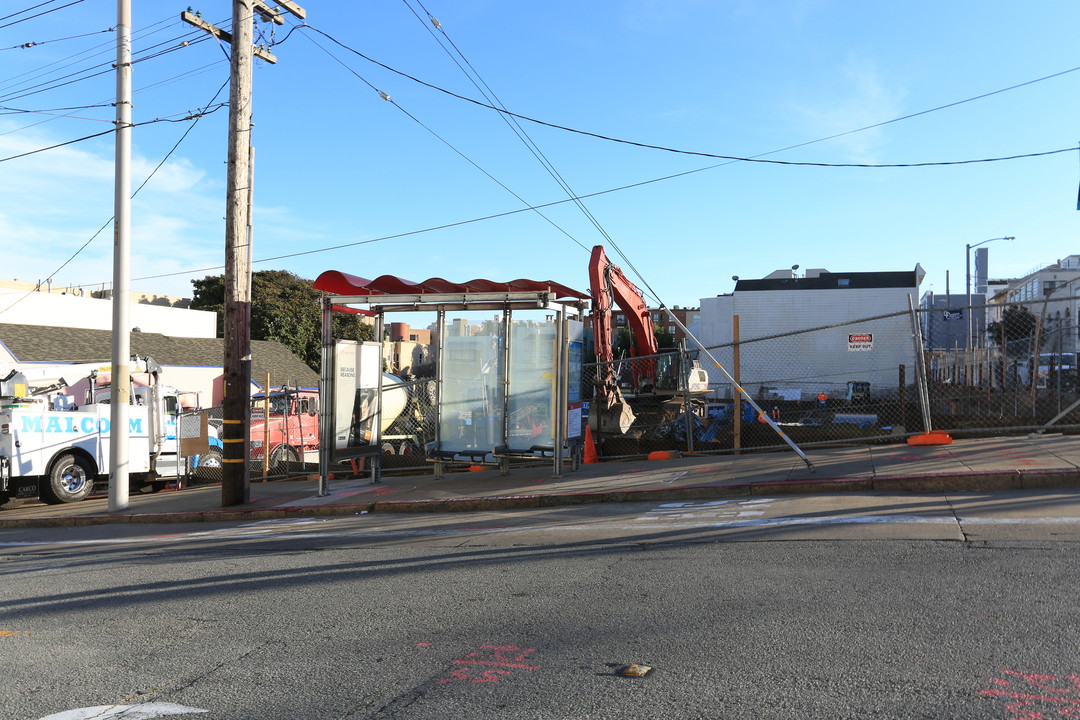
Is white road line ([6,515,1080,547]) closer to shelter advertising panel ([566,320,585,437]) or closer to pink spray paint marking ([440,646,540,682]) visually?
pink spray paint marking ([440,646,540,682])

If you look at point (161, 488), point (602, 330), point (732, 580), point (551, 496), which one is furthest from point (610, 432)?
point (732, 580)

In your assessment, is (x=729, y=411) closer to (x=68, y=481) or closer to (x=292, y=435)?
(x=292, y=435)

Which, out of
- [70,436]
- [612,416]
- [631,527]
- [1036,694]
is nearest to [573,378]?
[612,416]

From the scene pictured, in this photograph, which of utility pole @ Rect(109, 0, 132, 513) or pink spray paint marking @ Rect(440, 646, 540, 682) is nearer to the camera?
pink spray paint marking @ Rect(440, 646, 540, 682)

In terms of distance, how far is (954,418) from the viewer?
17609mm

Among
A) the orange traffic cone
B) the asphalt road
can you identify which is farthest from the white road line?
the orange traffic cone

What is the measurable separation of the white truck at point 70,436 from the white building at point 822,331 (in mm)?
34601

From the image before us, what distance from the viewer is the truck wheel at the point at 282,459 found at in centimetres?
1914

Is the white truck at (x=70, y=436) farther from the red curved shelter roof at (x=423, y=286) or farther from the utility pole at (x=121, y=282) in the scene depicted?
the red curved shelter roof at (x=423, y=286)

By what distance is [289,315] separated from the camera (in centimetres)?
5128

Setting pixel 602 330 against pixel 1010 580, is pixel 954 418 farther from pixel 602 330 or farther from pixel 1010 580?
pixel 1010 580

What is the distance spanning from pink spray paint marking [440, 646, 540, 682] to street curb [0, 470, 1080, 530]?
6.28 m

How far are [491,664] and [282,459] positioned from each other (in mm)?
17220

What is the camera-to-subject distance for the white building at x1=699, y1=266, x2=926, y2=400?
162 ft
